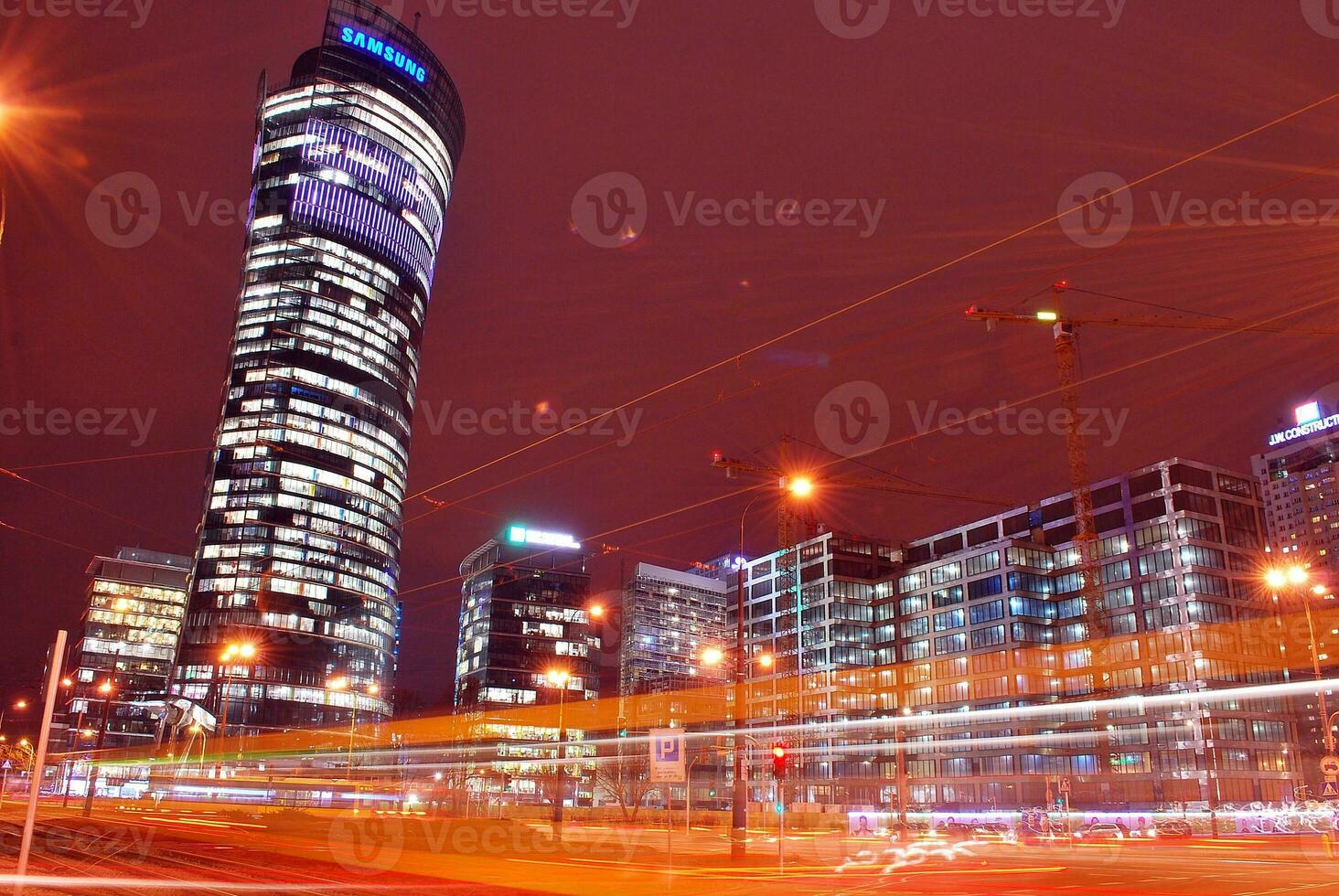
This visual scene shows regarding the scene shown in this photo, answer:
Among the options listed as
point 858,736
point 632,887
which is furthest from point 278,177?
point 632,887

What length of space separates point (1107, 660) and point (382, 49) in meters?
158

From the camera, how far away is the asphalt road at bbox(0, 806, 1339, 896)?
18672 mm

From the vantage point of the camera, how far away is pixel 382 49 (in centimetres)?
17888

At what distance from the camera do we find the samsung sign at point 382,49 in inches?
6954

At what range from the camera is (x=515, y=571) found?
18900 cm

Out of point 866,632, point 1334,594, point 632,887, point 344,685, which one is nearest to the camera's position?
point 632,887

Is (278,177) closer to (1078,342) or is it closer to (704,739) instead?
(704,739)

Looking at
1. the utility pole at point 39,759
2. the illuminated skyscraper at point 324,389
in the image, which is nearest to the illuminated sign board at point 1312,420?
the illuminated skyscraper at point 324,389

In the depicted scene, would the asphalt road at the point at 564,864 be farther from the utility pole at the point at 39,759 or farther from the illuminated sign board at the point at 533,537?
the illuminated sign board at the point at 533,537

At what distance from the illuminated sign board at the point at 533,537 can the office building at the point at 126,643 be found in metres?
69.4

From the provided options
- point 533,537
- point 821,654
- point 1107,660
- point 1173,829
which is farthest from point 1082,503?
point 533,537

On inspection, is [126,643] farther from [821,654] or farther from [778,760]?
[778,760]

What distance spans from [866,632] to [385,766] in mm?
61613

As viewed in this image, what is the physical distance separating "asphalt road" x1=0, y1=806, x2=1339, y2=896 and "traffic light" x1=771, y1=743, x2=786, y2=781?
2.24 meters
